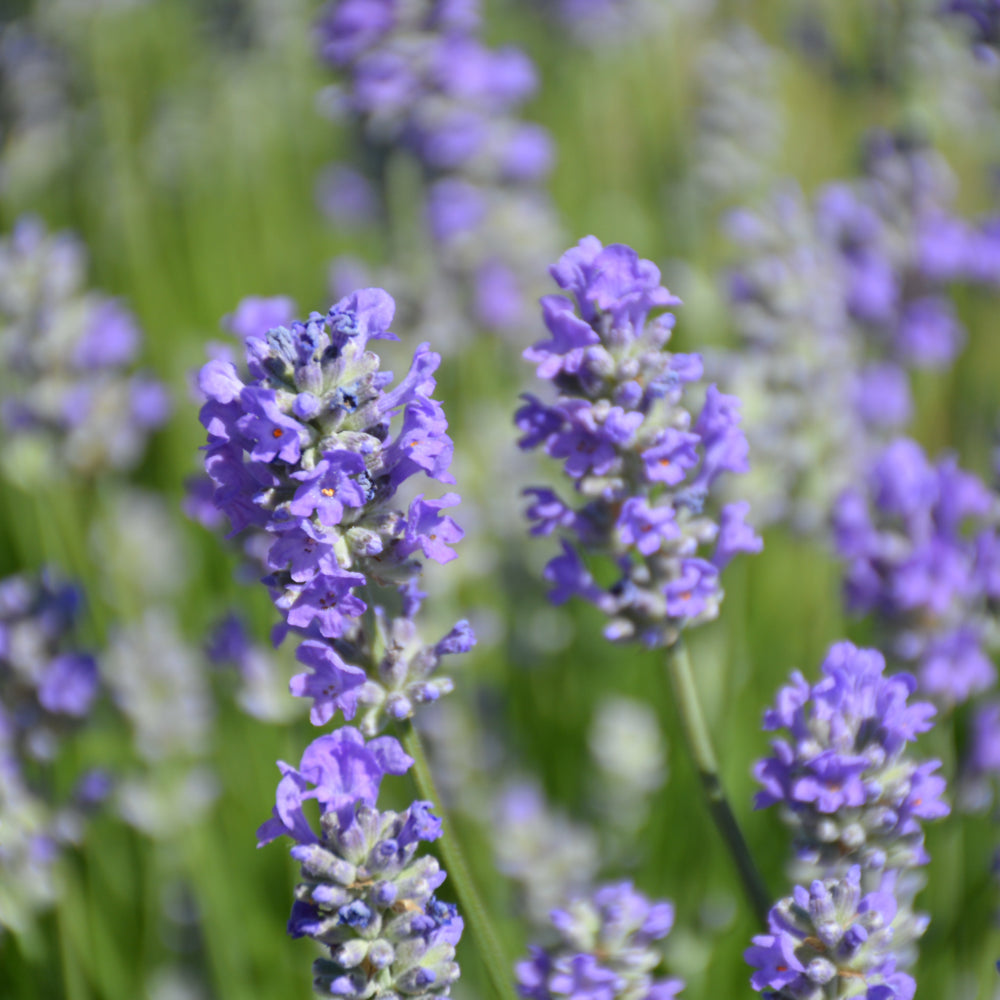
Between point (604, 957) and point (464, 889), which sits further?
point (604, 957)

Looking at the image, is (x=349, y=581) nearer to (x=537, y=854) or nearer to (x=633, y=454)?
(x=633, y=454)

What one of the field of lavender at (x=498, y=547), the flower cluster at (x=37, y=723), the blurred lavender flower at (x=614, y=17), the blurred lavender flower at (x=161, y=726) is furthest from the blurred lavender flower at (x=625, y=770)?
the blurred lavender flower at (x=614, y=17)

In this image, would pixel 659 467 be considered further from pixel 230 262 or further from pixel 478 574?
pixel 230 262

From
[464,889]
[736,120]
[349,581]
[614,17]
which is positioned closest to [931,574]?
[464,889]

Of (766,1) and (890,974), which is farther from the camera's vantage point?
(766,1)

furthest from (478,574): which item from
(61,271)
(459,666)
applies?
(61,271)

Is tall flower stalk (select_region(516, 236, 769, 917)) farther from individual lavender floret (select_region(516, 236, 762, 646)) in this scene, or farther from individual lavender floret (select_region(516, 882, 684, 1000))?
individual lavender floret (select_region(516, 882, 684, 1000))
